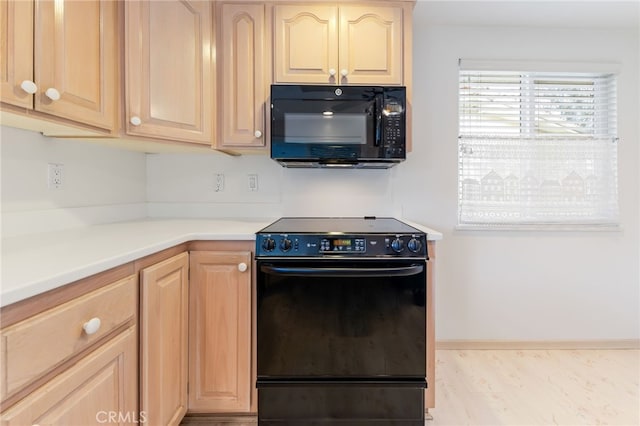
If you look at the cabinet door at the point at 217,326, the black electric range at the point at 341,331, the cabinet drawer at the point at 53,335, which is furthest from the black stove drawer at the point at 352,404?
the cabinet drawer at the point at 53,335

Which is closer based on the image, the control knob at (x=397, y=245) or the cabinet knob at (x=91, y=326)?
the cabinet knob at (x=91, y=326)

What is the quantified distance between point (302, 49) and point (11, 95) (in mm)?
1247

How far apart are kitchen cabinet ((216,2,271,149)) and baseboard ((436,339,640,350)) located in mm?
1843

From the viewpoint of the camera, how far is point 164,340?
1.23 m

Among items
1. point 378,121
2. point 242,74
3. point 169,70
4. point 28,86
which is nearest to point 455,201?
point 378,121

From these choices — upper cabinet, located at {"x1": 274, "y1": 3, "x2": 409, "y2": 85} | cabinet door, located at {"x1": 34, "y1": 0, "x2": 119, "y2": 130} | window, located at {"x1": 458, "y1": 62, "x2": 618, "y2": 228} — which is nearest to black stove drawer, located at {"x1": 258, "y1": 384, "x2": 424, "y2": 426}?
window, located at {"x1": 458, "y1": 62, "x2": 618, "y2": 228}

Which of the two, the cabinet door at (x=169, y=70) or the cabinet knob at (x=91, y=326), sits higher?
the cabinet door at (x=169, y=70)

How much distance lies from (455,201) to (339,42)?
A: 124 cm

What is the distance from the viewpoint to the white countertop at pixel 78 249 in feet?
2.31

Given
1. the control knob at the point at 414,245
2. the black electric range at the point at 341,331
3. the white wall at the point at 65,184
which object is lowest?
the black electric range at the point at 341,331

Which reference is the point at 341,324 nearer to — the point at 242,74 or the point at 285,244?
the point at 285,244

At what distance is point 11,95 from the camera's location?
3.03 feet

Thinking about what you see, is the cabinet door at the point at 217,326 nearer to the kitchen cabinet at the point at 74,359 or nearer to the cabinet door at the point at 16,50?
the kitchen cabinet at the point at 74,359

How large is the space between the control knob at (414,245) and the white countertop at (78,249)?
84 mm
